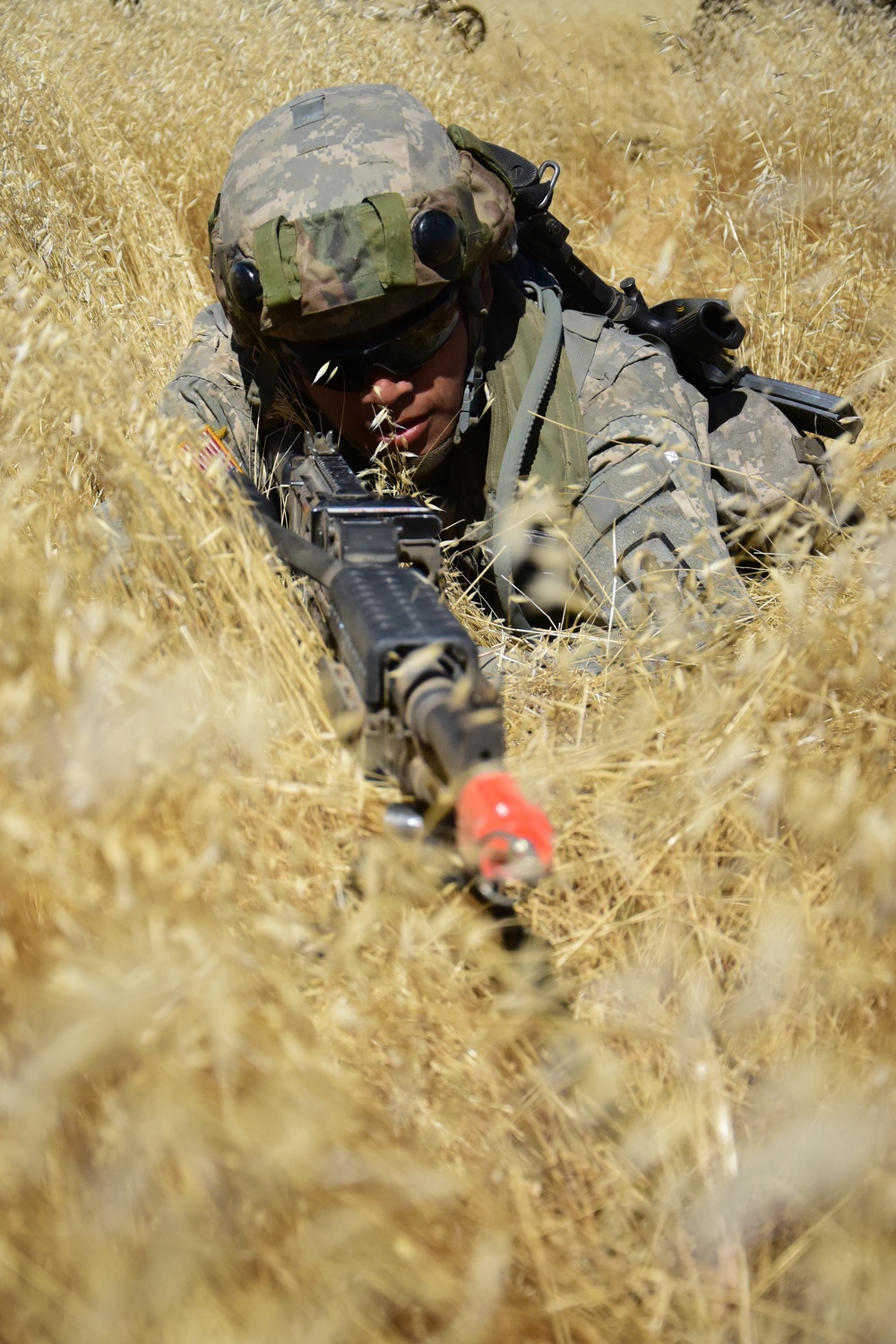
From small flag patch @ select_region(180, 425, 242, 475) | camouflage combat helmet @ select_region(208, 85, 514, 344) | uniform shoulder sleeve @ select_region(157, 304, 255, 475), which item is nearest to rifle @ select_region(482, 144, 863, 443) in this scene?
camouflage combat helmet @ select_region(208, 85, 514, 344)

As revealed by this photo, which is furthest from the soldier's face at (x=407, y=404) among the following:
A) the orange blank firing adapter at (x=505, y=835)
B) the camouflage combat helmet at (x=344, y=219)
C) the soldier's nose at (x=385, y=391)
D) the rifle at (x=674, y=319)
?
the orange blank firing adapter at (x=505, y=835)

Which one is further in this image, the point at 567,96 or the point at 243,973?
the point at 567,96

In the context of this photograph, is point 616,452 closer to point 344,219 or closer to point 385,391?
point 385,391

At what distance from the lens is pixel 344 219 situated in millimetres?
2443

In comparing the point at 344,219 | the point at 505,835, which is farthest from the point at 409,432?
the point at 505,835

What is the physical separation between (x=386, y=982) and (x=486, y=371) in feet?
6.81

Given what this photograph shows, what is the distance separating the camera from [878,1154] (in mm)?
1225

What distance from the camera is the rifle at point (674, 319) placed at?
3.20 metres

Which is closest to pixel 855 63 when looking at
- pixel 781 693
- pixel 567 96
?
pixel 567 96

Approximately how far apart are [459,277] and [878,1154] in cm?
219

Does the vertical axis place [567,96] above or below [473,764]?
above

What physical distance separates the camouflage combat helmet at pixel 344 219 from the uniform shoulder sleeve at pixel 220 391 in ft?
1.02

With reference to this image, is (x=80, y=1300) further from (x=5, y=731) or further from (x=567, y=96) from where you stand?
(x=567, y=96)

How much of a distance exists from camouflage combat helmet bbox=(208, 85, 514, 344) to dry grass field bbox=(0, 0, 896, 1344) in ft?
1.72
